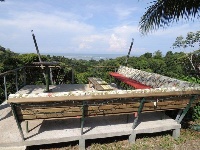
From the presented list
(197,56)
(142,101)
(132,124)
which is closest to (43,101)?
(142,101)

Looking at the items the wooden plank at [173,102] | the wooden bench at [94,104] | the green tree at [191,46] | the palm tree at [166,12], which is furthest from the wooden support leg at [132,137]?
the green tree at [191,46]

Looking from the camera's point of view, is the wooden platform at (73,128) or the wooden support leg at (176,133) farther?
the wooden support leg at (176,133)

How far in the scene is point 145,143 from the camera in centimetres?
473

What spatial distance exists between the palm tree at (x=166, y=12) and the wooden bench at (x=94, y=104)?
6.58 ft

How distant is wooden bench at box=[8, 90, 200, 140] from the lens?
137 inches

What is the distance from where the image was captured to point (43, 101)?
11.0ft

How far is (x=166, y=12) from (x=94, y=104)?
3.07 metres

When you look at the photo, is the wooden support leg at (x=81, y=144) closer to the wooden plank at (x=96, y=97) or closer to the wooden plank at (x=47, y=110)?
the wooden plank at (x=47, y=110)

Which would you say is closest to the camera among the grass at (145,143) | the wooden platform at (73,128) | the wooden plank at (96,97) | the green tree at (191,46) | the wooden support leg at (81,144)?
the wooden plank at (96,97)

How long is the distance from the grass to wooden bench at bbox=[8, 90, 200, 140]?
52 centimetres

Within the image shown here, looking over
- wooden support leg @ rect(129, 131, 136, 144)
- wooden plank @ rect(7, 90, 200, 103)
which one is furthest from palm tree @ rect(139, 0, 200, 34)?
wooden support leg @ rect(129, 131, 136, 144)

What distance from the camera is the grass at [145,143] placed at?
14.5 ft

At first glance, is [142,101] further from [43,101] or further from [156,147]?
[43,101]

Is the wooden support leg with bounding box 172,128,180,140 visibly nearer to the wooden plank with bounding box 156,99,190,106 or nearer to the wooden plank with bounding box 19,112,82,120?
the wooden plank with bounding box 156,99,190,106
